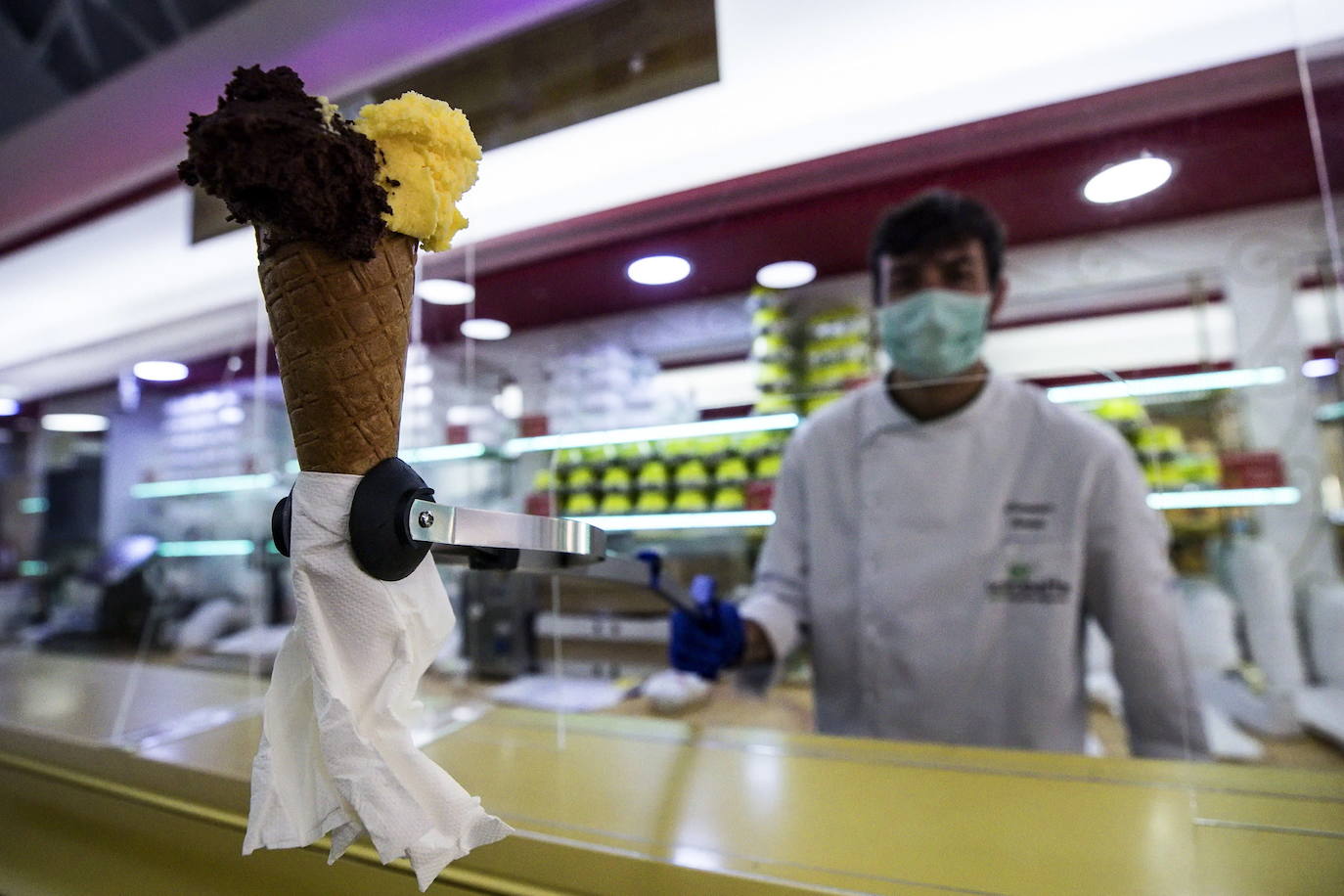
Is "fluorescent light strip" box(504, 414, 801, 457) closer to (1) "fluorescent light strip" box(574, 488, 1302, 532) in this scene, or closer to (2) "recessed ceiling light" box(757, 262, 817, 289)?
(1) "fluorescent light strip" box(574, 488, 1302, 532)

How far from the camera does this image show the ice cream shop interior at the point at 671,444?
42cm

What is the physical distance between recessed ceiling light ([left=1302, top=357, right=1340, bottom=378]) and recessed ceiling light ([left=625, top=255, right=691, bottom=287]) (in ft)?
6.01

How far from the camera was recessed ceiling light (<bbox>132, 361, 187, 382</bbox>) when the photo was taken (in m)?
2.10

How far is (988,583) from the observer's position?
1.74 m

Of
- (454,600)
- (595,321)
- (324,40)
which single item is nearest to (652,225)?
(595,321)

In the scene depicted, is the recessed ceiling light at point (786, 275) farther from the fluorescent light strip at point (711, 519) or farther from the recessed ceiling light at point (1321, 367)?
the recessed ceiling light at point (1321, 367)

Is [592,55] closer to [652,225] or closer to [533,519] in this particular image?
[652,225]

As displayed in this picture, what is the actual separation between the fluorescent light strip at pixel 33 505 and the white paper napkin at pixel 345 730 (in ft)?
11.1

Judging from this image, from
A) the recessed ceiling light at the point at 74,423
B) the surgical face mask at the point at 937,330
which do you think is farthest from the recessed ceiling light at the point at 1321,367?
the recessed ceiling light at the point at 74,423

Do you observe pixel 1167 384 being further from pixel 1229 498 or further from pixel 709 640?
pixel 709 640

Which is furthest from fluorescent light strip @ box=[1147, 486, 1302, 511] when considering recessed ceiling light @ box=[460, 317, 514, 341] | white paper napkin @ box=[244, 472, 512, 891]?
white paper napkin @ box=[244, 472, 512, 891]

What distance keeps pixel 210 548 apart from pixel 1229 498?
11.7 feet

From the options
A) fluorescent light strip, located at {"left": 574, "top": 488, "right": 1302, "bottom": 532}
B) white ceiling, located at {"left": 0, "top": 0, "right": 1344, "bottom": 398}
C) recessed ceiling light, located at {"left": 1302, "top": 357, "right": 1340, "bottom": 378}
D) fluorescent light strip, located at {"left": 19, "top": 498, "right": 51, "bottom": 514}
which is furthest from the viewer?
fluorescent light strip, located at {"left": 19, "top": 498, "right": 51, "bottom": 514}

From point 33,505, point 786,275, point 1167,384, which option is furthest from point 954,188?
point 33,505
